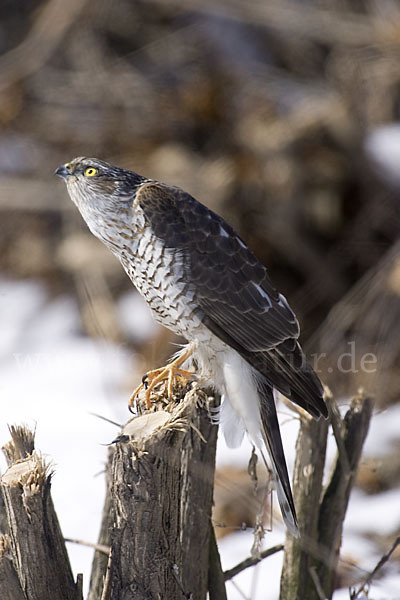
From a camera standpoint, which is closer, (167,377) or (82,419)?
(167,377)

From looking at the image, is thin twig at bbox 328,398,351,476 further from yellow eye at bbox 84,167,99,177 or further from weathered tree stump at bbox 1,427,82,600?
yellow eye at bbox 84,167,99,177

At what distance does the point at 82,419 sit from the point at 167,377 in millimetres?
2462

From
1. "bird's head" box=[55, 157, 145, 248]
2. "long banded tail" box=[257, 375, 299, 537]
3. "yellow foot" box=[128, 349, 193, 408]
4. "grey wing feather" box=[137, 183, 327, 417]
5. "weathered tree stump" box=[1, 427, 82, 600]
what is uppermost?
"bird's head" box=[55, 157, 145, 248]

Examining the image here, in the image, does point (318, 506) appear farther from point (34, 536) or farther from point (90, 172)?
point (90, 172)

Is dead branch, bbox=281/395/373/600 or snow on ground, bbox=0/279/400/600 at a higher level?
snow on ground, bbox=0/279/400/600

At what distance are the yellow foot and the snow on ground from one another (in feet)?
0.89

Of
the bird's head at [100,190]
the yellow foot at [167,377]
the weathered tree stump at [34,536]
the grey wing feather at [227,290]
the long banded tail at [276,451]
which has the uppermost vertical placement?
the bird's head at [100,190]

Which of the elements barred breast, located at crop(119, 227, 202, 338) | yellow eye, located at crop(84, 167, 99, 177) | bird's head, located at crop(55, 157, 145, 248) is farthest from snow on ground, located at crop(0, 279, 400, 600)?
yellow eye, located at crop(84, 167, 99, 177)

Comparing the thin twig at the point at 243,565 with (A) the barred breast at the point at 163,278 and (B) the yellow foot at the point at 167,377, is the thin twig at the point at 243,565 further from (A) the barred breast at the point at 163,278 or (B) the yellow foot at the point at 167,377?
(A) the barred breast at the point at 163,278

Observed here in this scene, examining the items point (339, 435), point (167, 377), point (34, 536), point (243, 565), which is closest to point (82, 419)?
point (167, 377)

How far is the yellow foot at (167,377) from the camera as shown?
2.50 metres

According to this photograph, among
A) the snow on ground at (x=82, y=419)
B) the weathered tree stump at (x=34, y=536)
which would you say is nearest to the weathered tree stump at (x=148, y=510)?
the weathered tree stump at (x=34, y=536)

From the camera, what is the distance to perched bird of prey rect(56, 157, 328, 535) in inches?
97.1

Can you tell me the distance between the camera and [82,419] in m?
4.91
